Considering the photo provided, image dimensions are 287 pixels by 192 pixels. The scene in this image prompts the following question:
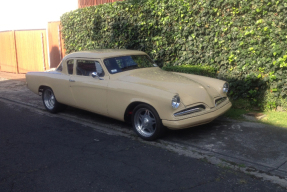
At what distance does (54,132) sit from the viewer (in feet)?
20.5

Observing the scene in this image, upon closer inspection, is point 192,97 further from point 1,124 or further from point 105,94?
point 1,124

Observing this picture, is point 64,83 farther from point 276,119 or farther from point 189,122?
point 276,119

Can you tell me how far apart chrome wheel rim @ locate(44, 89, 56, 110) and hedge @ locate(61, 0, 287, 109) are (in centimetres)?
310

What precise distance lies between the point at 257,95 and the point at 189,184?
13.4 feet

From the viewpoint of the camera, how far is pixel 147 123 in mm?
5523

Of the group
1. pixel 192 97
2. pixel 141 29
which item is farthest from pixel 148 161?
pixel 141 29

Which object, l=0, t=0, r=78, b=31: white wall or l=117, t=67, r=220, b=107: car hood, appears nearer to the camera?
l=117, t=67, r=220, b=107: car hood

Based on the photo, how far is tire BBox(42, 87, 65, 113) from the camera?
7.68m

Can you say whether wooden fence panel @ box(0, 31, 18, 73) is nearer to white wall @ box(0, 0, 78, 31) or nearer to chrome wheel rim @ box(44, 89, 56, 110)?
white wall @ box(0, 0, 78, 31)

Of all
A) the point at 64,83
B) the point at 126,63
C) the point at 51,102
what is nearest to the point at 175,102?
the point at 126,63

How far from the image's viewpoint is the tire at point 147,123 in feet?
17.4

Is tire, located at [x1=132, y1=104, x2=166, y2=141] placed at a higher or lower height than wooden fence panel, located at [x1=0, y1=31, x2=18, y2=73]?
lower

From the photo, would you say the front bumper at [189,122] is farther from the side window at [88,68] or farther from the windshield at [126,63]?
the side window at [88,68]

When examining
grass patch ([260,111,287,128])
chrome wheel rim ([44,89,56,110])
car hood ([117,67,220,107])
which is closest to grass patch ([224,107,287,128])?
grass patch ([260,111,287,128])
